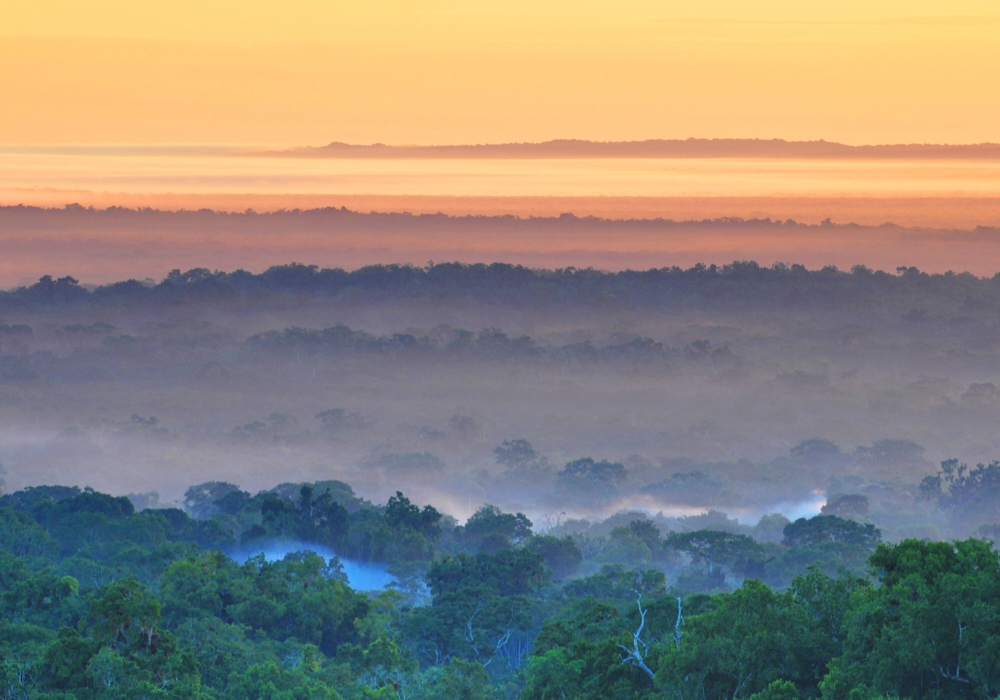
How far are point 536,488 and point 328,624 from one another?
96.7m

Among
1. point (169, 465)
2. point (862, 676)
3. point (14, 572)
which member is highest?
point (862, 676)

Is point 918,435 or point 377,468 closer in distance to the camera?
point 377,468

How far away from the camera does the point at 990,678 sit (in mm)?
14844

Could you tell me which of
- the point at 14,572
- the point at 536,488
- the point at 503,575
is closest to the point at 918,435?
the point at 536,488

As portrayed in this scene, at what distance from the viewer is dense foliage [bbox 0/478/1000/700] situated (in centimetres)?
1608

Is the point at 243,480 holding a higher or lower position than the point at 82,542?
lower

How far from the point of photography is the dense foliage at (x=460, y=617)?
16.1m

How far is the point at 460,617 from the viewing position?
114 ft

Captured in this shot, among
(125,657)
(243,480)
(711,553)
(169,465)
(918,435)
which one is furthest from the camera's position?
(918,435)

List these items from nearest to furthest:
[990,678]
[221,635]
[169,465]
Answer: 1. [990,678]
2. [221,635]
3. [169,465]

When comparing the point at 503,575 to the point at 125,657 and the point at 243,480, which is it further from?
the point at 243,480

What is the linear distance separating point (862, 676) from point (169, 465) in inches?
6240

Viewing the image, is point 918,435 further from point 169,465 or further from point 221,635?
point 221,635

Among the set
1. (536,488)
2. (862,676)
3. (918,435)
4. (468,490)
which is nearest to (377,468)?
(468,490)
